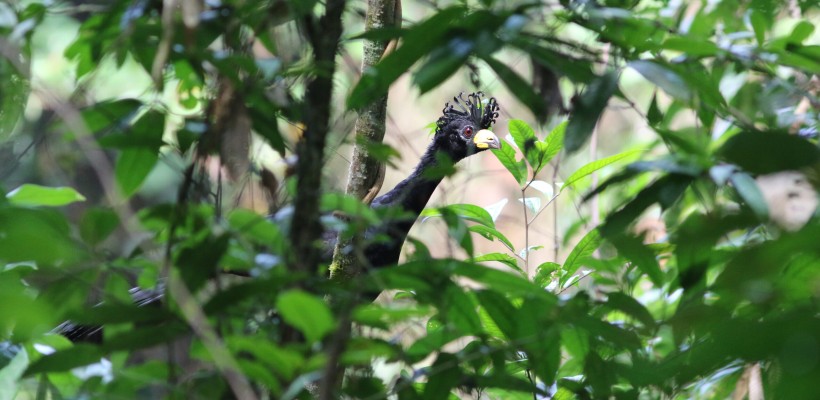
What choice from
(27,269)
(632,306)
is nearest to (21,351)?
(27,269)

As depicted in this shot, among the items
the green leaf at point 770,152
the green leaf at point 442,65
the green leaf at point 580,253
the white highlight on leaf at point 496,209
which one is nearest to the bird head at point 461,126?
the white highlight on leaf at point 496,209

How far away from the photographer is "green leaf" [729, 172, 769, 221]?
0.75 metres

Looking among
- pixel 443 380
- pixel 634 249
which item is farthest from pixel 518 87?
pixel 443 380

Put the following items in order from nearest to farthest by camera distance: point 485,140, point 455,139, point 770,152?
point 770,152 < point 485,140 < point 455,139

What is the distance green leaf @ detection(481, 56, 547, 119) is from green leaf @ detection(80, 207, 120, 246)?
455mm

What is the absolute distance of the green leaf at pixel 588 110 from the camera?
2.51ft

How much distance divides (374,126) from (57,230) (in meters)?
0.99

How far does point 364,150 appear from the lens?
1707 millimetres

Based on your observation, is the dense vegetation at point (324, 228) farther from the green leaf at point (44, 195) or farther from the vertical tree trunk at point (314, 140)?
the green leaf at point (44, 195)

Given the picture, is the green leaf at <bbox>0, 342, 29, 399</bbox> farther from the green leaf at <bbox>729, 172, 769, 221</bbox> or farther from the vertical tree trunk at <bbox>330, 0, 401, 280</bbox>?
the green leaf at <bbox>729, 172, 769, 221</bbox>

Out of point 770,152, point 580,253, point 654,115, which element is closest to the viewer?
→ point 770,152

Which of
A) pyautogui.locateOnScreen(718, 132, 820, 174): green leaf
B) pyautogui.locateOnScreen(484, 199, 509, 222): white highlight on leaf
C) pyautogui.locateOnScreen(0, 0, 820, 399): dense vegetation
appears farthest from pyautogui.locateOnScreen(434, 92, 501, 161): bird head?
pyautogui.locateOnScreen(718, 132, 820, 174): green leaf

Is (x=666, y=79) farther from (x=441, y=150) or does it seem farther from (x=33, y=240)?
(x=441, y=150)

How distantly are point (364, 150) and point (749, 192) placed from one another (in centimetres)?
104
